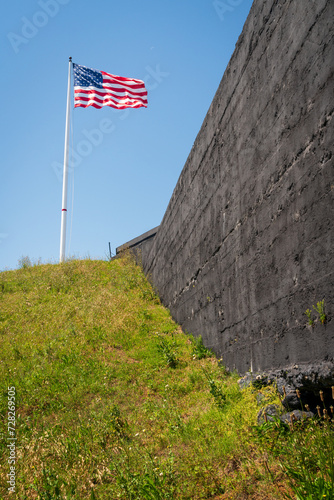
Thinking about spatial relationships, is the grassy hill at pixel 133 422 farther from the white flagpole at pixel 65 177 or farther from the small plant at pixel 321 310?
the white flagpole at pixel 65 177

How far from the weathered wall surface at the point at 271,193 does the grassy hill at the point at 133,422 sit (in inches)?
A: 23.7

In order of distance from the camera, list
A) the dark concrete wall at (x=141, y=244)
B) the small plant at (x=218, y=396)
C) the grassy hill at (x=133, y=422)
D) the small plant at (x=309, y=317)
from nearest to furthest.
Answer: the grassy hill at (x=133, y=422)
the small plant at (x=309, y=317)
the small plant at (x=218, y=396)
the dark concrete wall at (x=141, y=244)

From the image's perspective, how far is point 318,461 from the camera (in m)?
2.05

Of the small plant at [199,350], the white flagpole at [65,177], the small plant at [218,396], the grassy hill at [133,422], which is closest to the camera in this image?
the grassy hill at [133,422]

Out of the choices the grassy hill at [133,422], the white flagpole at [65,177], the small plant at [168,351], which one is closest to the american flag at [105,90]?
the white flagpole at [65,177]

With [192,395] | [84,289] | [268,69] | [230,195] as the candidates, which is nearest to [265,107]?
[268,69]

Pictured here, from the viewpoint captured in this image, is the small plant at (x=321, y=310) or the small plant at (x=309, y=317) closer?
the small plant at (x=321, y=310)

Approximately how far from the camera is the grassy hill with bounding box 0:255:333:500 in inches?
94.0

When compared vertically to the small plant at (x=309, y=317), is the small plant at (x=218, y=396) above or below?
below

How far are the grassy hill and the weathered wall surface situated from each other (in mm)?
602

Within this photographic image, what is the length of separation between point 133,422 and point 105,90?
1376 centimetres

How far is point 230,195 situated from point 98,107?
1156cm

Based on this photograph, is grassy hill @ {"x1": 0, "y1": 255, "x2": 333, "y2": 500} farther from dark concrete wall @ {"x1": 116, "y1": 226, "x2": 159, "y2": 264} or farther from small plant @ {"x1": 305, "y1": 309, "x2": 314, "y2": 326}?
dark concrete wall @ {"x1": 116, "y1": 226, "x2": 159, "y2": 264}

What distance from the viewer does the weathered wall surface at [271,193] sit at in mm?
2666
